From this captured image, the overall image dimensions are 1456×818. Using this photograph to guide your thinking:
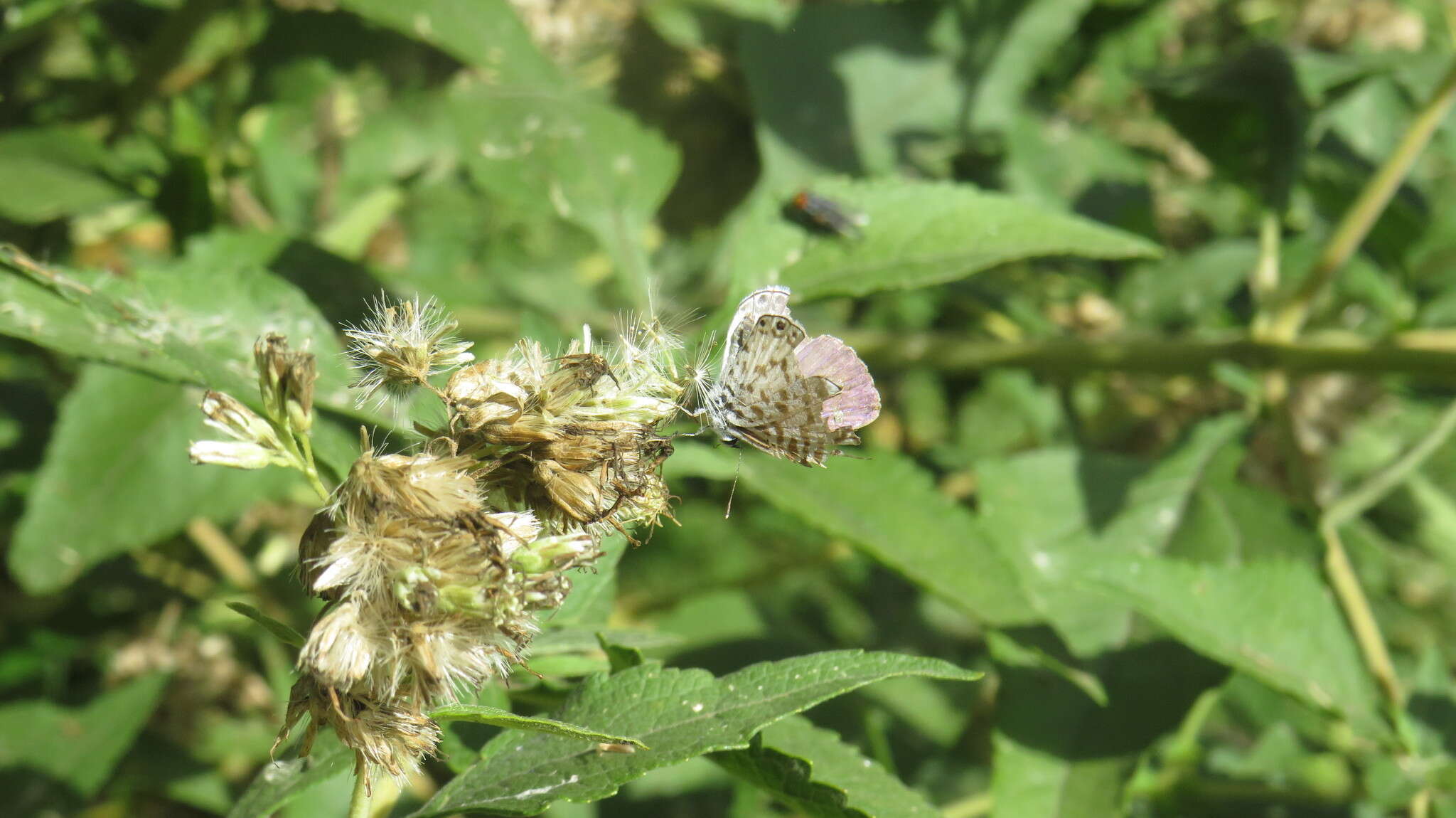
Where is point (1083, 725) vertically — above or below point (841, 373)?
below

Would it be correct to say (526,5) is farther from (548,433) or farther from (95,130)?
(548,433)

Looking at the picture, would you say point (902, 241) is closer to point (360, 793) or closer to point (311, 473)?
point (311, 473)

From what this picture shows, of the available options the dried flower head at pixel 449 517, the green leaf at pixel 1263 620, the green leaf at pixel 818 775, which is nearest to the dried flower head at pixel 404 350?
the dried flower head at pixel 449 517

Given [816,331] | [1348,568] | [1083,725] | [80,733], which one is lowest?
[80,733]

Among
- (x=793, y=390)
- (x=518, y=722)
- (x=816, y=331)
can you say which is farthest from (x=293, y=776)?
(x=816, y=331)

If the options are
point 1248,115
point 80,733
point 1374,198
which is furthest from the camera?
point 1248,115

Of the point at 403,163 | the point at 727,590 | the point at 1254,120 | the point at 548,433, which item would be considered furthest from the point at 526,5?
the point at 548,433

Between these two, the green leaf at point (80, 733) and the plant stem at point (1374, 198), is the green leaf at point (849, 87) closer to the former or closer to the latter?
the plant stem at point (1374, 198)

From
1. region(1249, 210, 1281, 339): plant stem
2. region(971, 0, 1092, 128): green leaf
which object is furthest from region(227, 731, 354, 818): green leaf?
region(971, 0, 1092, 128): green leaf
